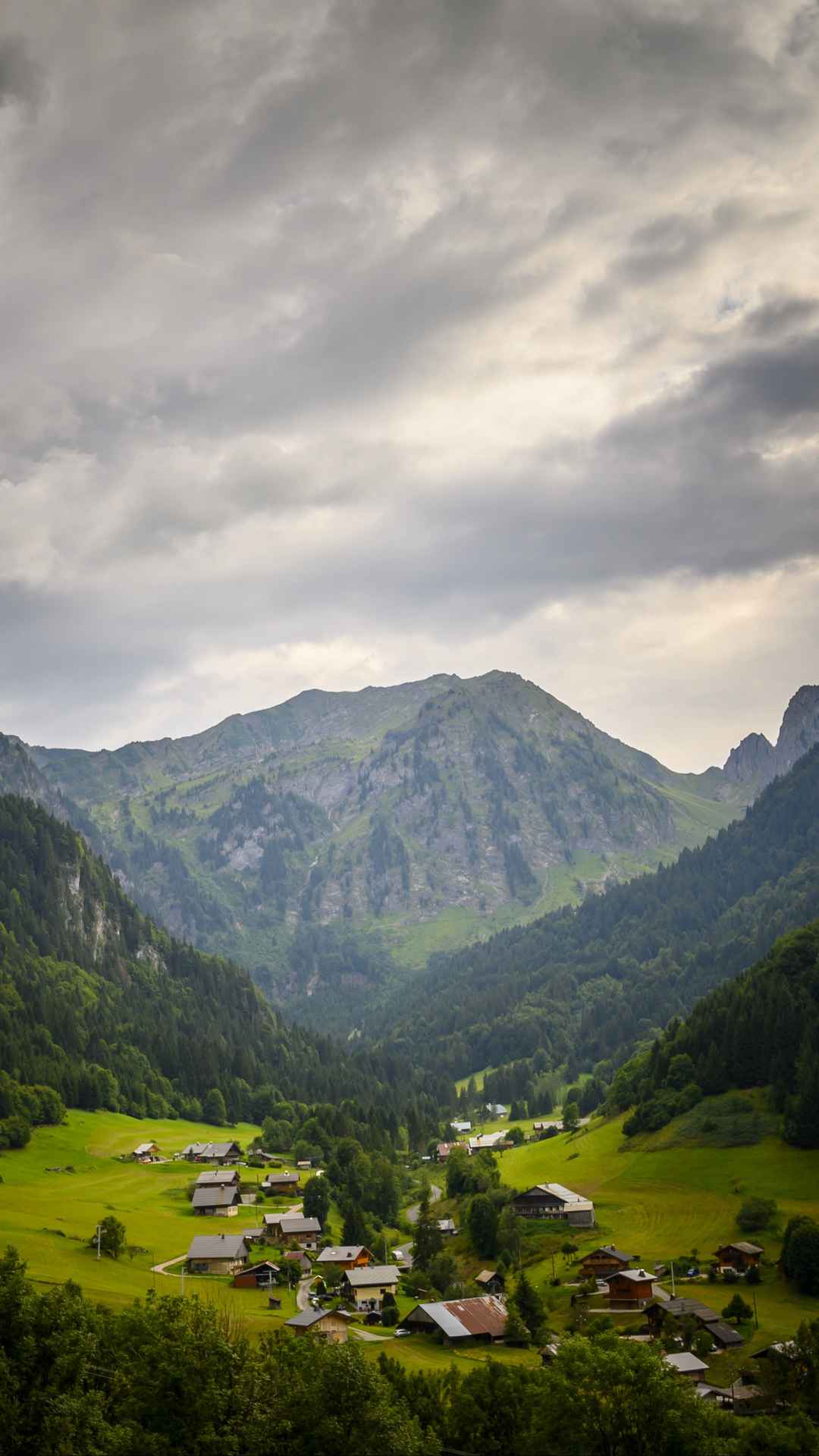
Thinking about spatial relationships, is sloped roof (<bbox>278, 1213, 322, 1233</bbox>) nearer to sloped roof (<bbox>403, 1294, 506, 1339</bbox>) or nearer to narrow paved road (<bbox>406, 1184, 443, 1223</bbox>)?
narrow paved road (<bbox>406, 1184, 443, 1223</bbox>)

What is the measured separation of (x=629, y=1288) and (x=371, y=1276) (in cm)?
2638

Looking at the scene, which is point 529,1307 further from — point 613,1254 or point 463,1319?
point 613,1254

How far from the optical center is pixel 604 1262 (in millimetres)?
111688

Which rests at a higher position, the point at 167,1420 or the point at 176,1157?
the point at 167,1420

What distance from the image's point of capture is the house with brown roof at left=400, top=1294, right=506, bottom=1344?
95.8m

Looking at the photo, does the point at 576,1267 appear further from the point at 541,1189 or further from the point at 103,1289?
the point at 103,1289

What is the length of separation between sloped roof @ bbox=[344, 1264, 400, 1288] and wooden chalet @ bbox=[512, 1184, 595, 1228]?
28056 millimetres

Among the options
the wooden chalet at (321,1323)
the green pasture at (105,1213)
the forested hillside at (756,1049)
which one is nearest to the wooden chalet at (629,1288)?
the wooden chalet at (321,1323)

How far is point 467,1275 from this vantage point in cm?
12362

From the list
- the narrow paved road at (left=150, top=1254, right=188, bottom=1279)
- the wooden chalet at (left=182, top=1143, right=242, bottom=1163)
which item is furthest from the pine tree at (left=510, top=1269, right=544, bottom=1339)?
the wooden chalet at (left=182, top=1143, right=242, bottom=1163)

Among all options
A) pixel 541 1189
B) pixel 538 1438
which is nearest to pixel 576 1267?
pixel 541 1189

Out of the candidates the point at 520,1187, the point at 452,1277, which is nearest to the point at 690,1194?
the point at 520,1187

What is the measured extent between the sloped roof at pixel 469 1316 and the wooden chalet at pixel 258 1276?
18.8 meters

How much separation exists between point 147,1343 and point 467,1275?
6495cm
